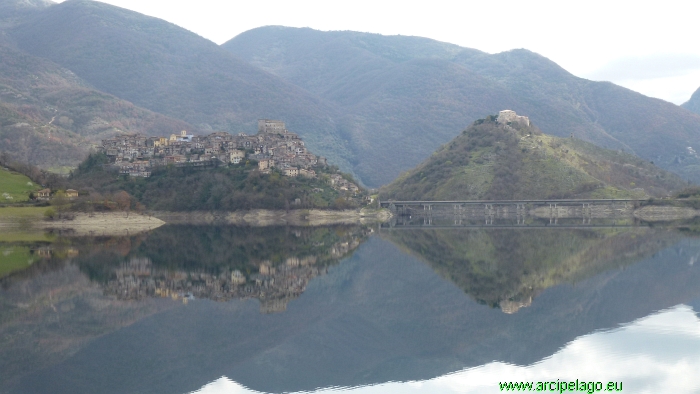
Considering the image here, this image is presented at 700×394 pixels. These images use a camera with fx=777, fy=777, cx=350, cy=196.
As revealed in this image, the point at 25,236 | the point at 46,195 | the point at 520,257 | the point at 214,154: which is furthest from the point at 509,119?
the point at 520,257

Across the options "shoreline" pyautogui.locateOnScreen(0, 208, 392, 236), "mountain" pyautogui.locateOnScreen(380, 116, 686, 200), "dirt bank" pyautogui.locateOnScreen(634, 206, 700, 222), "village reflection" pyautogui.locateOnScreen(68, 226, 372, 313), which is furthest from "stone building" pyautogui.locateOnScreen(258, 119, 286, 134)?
"village reflection" pyautogui.locateOnScreen(68, 226, 372, 313)

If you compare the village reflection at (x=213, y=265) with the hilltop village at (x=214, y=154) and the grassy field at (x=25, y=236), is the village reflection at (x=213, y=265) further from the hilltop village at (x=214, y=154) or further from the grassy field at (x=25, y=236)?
the hilltop village at (x=214, y=154)

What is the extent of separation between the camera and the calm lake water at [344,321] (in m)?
19.4

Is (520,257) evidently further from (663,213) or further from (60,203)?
(663,213)

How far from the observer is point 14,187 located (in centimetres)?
7781

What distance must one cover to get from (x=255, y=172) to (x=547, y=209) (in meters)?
46.6

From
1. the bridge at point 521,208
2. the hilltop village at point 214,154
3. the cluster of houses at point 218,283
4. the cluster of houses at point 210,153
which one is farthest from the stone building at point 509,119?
the cluster of houses at point 218,283

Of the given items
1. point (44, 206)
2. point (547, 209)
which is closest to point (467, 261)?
point (44, 206)

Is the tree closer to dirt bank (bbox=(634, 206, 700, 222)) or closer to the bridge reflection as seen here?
Result: the bridge reflection

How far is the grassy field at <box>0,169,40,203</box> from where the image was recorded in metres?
73.8

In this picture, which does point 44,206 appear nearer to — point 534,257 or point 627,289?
point 534,257

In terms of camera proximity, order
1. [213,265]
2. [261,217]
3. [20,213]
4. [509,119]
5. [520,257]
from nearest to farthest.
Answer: [213,265], [520,257], [20,213], [261,217], [509,119]

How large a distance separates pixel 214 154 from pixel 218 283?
7359cm

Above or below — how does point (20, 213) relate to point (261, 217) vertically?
above
